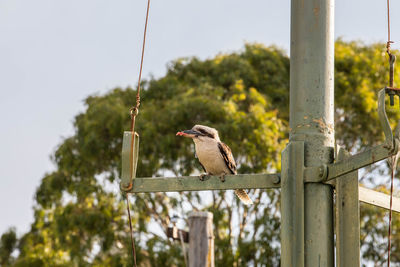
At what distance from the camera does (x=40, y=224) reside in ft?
68.8

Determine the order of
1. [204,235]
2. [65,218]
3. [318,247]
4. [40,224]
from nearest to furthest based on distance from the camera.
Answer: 1. [318,247]
2. [204,235]
3. [65,218]
4. [40,224]

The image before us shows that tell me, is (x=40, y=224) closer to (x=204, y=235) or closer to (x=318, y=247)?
(x=204, y=235)

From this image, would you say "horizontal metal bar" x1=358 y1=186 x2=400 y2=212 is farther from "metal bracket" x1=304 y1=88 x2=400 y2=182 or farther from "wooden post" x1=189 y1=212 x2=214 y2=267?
"wooden post" x1=189 y1=212 x2=214 y2=267

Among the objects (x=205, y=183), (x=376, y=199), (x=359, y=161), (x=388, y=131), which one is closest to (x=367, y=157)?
(x=359, y=161)

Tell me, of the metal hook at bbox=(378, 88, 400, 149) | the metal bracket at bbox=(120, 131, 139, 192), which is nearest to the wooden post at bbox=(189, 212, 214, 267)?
the metal bracket at bbox=(120, 131, 139, 192)

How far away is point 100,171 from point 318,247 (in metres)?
15.2

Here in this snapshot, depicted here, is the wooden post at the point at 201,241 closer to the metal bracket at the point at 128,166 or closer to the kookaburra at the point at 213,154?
the kookaburra at the point at 213,154

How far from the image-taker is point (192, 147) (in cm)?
1680

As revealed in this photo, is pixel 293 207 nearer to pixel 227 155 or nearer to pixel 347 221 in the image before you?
pixel 347 221

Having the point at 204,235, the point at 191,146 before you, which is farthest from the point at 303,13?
the point at 191,146

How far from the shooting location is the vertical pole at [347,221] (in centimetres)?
318

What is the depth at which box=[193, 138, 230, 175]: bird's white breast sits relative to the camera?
6008mm

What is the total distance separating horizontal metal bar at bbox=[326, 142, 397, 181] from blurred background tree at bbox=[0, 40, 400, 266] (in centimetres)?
1282

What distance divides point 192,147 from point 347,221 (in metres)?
13.6
